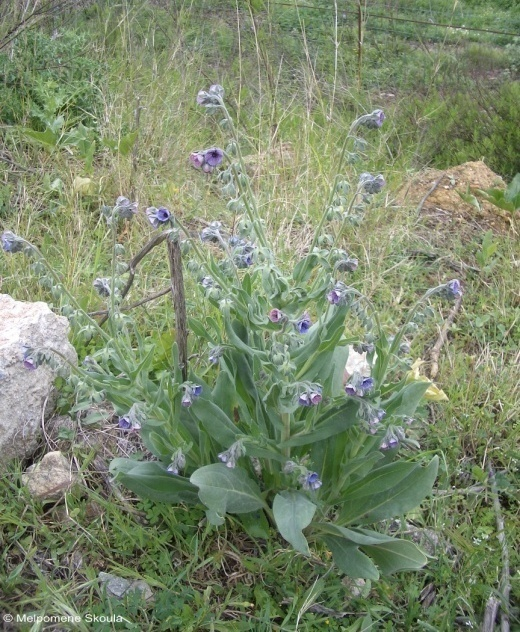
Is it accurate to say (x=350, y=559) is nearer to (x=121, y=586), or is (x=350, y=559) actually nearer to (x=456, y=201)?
(x=121, y=586)

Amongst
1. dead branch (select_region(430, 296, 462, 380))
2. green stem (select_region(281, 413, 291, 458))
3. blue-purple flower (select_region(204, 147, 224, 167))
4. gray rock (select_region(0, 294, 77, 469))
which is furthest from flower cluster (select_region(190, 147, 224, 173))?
dead branch (select_region(430, 296, 462, 380))

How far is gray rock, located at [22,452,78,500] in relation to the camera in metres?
2.32

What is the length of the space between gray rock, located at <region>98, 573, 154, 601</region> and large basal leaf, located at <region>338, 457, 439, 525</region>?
64 centimetres

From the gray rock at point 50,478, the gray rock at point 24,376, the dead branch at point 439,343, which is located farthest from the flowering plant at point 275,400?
the dead branch at point 439,343

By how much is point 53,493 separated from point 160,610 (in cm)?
56

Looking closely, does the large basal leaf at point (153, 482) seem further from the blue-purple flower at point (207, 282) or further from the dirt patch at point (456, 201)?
the dirt patch at point (456, 201)

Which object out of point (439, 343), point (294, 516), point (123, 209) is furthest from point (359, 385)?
point (439, 343)

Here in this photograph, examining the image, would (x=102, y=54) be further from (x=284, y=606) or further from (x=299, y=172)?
(x=284, y=606)

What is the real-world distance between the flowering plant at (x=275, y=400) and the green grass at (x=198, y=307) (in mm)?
183

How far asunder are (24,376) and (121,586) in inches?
31.3

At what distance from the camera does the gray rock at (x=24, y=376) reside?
239cm

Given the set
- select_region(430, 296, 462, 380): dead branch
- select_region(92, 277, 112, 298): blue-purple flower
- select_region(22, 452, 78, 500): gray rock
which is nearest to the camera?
select_region(92, 277, 112, 298): blue-purple flower

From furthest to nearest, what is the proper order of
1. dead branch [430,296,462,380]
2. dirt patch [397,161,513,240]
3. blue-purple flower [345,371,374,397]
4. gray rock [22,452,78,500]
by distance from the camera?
dirt patch [397,161,513,240] → dead branch [430,296,462,380] → gray rock [22,452,78,500] → blue-purple flower [345,371,374,397]

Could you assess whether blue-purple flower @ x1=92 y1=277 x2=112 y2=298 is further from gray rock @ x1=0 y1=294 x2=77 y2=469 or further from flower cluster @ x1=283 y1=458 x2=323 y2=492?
flower cluster @ x1=283 y1=458 x2=323 y2=492
